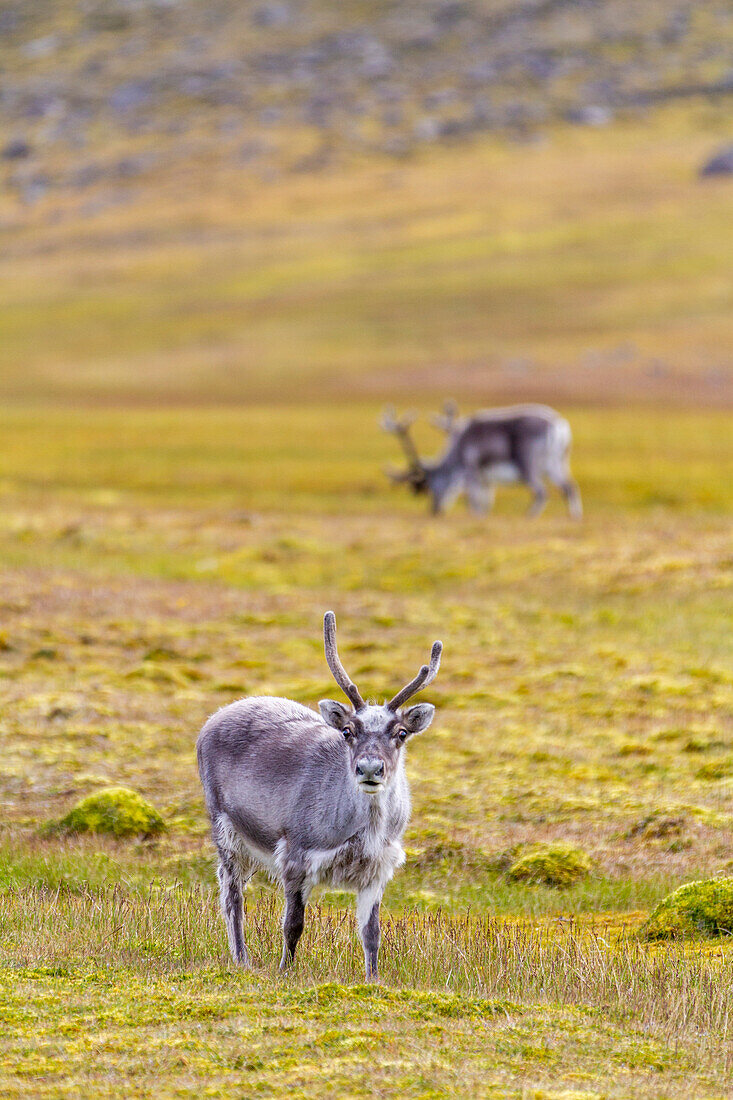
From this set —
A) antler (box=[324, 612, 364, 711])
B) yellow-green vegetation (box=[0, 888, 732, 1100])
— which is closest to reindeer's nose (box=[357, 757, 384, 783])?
antler (box=[324, 612, 364, 711])

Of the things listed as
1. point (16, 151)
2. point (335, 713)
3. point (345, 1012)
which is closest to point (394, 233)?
point (16, 151)

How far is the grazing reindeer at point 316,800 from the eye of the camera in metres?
8.62

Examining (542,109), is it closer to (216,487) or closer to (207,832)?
(216,487)

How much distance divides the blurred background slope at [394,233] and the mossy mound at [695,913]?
5509 centimetres

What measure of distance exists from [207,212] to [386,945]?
13574cm

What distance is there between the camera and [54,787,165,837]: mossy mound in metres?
11.9

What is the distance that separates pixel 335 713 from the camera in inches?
342

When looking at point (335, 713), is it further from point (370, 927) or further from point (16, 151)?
point (16, 151)

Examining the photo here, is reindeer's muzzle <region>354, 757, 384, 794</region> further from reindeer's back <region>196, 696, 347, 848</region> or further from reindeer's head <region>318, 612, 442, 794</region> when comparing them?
reindeer's back <region>196, 696, 347, 848</region>

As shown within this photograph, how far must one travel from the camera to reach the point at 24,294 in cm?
11088

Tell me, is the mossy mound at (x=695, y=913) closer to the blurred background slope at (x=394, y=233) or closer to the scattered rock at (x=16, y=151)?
the blurred background slope at (x=394, y=233)

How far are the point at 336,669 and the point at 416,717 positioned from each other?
1.89 ft

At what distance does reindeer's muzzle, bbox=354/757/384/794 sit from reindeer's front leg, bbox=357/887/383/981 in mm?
859

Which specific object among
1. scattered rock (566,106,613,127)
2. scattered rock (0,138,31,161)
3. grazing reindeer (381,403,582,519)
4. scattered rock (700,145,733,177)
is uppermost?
grazing reindeer (381,403,582,519)
